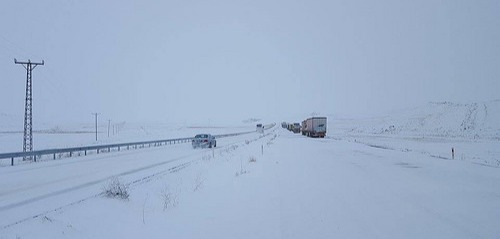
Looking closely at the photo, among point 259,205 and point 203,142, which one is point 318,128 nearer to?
point 203,142

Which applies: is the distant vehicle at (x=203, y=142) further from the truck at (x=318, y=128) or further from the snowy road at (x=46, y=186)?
the truck at (x=318, y=128)

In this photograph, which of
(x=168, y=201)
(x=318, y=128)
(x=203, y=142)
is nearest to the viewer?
(x=168, y=201)

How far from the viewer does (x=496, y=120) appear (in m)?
78.3

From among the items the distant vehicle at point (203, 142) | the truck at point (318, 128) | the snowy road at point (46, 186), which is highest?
the truck at point (318, 128)

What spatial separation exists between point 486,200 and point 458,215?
260cm

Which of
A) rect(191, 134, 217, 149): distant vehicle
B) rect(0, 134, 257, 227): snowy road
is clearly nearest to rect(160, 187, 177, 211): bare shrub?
rect(0, 134, 257, 227): snowy road

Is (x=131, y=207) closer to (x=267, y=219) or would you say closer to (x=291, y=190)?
(x=267, y=219)

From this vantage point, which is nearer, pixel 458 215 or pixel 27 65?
pixel 458 215

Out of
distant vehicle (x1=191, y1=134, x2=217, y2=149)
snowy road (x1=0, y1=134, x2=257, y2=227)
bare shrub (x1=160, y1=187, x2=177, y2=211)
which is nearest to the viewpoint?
snowy road (x1=0, y1=134, x2=257, y2=227)

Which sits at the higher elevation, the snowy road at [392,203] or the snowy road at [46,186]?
the snowy road at [392,203]

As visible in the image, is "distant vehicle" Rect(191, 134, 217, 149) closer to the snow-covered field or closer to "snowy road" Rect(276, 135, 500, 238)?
the snow-covered field

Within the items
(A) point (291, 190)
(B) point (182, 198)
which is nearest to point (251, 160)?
(A) point (291, 190)

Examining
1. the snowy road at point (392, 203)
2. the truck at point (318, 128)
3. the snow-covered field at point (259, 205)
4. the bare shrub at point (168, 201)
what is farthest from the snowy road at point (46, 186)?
the truck at point (318, 128)

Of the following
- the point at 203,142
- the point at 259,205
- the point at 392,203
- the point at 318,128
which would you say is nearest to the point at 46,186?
the point at 259,205
